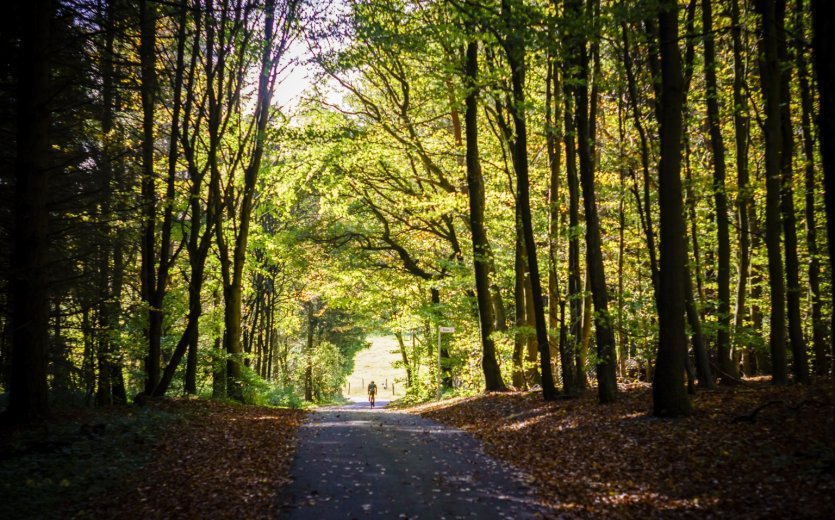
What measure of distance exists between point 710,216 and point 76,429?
19409mm

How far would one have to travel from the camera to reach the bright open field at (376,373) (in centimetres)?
7996

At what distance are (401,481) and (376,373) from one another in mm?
87146

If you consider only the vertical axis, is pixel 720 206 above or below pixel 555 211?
below

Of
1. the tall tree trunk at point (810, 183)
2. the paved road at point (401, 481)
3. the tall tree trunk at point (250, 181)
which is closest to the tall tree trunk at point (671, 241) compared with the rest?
the tall tree trunk at point (810, 183)

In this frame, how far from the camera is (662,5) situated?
28.6 ft

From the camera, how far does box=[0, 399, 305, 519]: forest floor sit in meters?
6.52

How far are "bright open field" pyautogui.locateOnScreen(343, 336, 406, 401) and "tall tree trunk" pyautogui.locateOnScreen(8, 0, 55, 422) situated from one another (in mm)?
64419

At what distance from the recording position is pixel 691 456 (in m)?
7.89

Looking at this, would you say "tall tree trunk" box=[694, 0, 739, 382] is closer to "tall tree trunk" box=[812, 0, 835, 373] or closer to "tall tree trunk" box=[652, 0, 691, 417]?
"tall tree trunk" box=[652, 0, 691, 417]

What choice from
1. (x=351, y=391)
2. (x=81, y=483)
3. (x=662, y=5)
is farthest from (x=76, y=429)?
(x=351, y=391)

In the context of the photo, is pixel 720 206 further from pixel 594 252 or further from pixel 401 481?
pixel 401 481

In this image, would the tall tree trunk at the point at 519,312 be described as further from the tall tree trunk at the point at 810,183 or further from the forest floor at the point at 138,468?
the forest floor at the point at 138,468

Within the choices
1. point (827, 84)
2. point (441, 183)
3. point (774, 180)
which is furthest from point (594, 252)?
point (441, 183)

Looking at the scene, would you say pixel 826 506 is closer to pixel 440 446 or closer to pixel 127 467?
pixel 440 446
